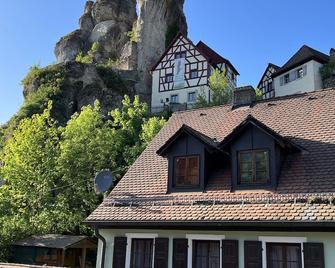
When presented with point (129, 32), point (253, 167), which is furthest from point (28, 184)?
point (129, 32)

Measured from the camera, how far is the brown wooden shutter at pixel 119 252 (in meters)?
12.4

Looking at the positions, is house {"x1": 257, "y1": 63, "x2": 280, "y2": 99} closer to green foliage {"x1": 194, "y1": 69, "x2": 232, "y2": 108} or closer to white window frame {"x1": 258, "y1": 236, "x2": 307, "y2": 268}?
green foliage {"x1": 194, "y1": 69, "x2": 232, "y2": 108}

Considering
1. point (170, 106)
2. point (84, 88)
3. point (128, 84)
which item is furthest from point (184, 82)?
point (84, 88)

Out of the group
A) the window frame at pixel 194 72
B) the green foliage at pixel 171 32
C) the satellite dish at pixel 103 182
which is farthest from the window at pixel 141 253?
the green foliage at pixel 171 32

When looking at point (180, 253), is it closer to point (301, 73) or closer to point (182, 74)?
point (301, 73)

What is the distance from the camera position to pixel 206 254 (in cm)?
1150

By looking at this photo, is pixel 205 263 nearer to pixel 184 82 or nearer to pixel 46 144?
pixel 46 144

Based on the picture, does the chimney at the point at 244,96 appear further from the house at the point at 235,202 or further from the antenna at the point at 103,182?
the antenna at the point at 103,182

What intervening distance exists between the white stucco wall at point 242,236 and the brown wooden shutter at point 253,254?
0.44 feet

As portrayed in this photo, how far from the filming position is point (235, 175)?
12188 mm

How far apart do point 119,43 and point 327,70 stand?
33787 mm

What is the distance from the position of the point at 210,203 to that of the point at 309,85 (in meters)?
35.0

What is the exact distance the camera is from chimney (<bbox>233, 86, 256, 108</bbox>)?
1668 centimetres

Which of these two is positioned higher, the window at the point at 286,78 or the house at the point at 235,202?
the window at the point at 286,78
